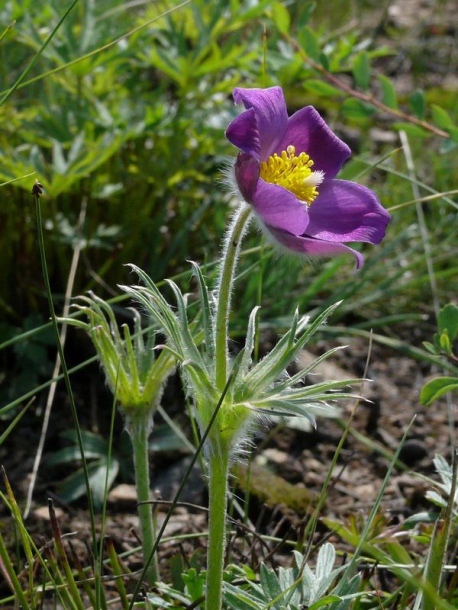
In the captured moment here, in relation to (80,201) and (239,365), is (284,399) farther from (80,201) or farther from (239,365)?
(80,201)

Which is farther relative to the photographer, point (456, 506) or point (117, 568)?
point (456, 506)

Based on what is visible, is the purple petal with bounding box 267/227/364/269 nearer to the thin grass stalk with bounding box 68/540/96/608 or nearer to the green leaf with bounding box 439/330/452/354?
the green leaf with bounding box 439/330/452/354

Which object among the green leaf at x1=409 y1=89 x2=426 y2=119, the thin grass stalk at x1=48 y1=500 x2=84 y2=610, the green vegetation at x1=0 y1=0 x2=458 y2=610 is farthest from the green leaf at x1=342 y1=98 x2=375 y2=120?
the thin grass stalk at x1=48 y1=500 x2=84 y2=610

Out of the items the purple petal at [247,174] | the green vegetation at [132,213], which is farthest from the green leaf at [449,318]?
the purple petal at [247,174]

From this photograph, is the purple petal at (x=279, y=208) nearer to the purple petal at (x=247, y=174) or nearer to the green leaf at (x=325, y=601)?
the purple petal at (x=247, y=174)

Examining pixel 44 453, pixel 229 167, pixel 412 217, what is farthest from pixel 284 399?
pixel 412 217

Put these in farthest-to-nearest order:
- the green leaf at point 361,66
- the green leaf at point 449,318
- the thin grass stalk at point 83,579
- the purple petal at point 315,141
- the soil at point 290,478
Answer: the green leaf at point 361,66 → the soil at point 290,478 → the green leaf at point 449,318 → the purple petal at point 315,141 → the thin grass stalk at point 83,579

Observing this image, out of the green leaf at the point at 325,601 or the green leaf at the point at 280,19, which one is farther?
the green leaf at the point at 280,19
